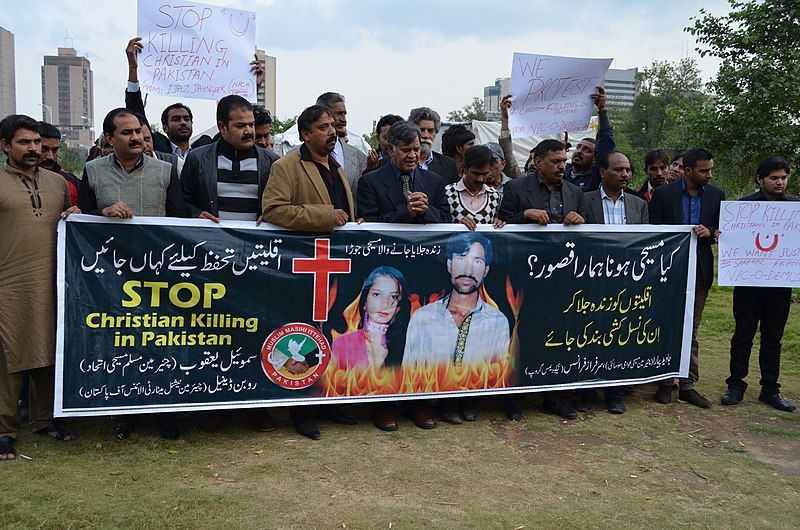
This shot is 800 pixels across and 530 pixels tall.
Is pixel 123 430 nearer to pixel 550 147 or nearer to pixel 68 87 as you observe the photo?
pixel 550 147

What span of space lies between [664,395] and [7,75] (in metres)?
108

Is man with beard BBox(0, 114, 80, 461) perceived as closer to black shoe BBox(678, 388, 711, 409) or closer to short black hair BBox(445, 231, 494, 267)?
short black hair BBox(445, 231, 494, 267)

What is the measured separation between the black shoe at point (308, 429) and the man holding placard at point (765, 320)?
3.14 metres

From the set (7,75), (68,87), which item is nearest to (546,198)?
(68,87)

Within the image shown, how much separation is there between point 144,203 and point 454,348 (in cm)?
217

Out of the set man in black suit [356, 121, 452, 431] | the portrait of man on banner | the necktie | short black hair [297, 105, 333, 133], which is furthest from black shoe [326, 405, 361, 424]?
short black hair [297, 105, 333, 133]

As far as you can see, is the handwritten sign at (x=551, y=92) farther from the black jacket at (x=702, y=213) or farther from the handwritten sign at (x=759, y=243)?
the handwritten sign at (x=759, y=243)

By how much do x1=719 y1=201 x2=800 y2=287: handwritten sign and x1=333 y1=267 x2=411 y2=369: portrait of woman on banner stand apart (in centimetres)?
241

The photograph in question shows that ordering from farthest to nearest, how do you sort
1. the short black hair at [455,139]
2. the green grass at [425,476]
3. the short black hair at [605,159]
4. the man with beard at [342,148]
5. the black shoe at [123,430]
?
the short black hair at [455,139], the man with beard at [342,148], the short black hair at [605,159], the black shoe at [123,430], the green grass at [425,476]

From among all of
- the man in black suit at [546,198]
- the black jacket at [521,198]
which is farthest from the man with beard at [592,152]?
the black jacket at [521,198]

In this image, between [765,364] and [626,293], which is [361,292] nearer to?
[626,293]

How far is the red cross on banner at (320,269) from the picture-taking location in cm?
444

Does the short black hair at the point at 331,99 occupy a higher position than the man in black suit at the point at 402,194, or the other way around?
the short black hair at the point at 331,99

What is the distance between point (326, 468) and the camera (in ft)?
12.9
